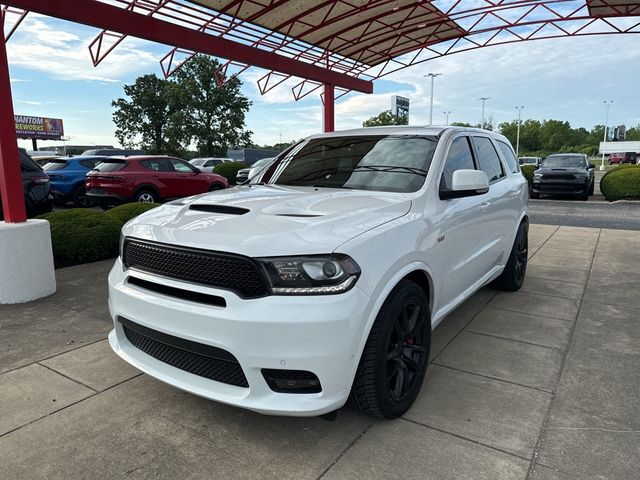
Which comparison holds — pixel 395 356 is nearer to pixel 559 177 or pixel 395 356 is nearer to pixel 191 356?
pixel 191 356

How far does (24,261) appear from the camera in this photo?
4.89 metres

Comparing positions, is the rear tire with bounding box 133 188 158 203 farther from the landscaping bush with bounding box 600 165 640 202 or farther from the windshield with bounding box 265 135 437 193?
the landscaping bush with bounding box 600 165 640 202

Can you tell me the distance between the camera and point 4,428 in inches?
107

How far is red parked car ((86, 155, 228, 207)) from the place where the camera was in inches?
464

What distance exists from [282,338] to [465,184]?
1742 mm

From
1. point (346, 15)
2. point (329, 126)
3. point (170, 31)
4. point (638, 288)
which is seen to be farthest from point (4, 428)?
point (329, 126)

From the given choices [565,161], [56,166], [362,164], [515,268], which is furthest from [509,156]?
[565,161]

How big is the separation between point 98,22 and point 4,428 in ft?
21.3

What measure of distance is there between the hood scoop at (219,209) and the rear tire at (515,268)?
3.46m

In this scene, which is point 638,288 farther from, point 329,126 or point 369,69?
point 369,69

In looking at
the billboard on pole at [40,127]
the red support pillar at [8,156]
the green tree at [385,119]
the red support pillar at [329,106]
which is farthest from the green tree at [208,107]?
the red support pillar at [8,156]

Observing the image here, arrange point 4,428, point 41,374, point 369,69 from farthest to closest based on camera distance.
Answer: point 369,69, point 41,374, point 4,428

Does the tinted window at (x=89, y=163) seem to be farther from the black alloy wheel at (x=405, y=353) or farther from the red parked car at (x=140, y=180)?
the black alloy wheel at (x=405, y=353)

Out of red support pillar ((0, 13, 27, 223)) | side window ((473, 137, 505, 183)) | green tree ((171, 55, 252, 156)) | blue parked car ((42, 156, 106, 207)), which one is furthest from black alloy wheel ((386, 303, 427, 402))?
green tree ((171, 55, 252, 156))
